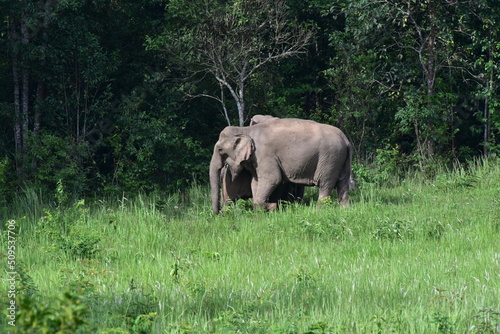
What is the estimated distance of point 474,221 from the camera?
10891 millimetres

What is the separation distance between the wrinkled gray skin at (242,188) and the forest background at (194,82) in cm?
315

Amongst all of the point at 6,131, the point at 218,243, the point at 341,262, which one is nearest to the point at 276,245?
the point at 218,243

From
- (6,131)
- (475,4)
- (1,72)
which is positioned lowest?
(6,131)

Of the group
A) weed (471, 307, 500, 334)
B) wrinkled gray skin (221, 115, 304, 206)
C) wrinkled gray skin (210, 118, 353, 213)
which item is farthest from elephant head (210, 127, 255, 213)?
weed (471, 307, 500, 334)

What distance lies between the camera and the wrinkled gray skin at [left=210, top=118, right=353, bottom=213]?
42.2ft

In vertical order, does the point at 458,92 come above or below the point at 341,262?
above

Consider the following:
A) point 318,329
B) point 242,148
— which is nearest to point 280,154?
point 242,148

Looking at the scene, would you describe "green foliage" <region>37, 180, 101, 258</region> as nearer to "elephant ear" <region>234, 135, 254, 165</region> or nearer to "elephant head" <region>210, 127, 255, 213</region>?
"elephant head" <region>210, 127, 255, 213</region>

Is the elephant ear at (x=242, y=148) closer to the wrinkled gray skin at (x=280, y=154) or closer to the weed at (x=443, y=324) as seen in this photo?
the wrinkled gray skin at (x=280, y=154)

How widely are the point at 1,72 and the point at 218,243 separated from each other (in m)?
10.4

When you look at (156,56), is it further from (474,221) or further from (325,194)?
(474,221)

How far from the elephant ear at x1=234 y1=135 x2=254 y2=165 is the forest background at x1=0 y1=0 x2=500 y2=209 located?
15.5 ft

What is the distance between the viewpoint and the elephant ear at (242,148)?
12.8 meters

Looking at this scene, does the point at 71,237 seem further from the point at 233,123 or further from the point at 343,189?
the point at 233,123
